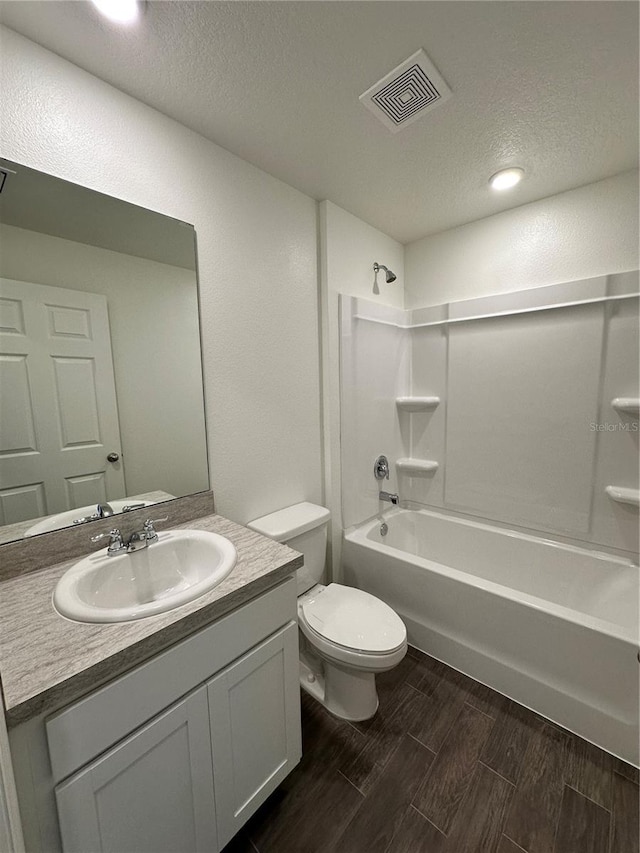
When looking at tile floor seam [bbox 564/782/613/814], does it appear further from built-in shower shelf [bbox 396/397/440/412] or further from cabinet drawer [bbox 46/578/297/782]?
built-in shower shelf [bbox 396/397/440/412]

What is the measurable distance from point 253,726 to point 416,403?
6.54 feet

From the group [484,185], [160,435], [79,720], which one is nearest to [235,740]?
[79,720]

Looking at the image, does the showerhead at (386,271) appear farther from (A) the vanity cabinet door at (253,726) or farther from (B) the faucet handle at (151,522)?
(A) the vanity cabinet door at (253,726)

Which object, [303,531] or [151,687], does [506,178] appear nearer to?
[303,531]

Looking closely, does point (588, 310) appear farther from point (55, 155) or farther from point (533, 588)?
point (55, 155)

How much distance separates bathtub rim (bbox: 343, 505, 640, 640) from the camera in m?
1.34

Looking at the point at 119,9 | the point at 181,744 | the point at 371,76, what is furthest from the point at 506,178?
the point at 181,744

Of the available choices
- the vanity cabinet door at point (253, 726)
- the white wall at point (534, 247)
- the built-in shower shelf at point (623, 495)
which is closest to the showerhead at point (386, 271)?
the white wall at point (534, 247)

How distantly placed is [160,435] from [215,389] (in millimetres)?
310

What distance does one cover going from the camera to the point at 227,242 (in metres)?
1.54

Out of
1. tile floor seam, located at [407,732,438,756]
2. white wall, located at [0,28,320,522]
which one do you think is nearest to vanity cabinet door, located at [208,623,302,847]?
tile floor seam, located at [407,732,438,756]

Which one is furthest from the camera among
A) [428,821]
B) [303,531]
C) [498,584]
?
[498,584]

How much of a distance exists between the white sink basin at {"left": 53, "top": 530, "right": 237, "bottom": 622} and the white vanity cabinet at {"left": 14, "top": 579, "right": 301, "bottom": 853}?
0.12m

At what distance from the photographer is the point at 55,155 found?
3.54ft
